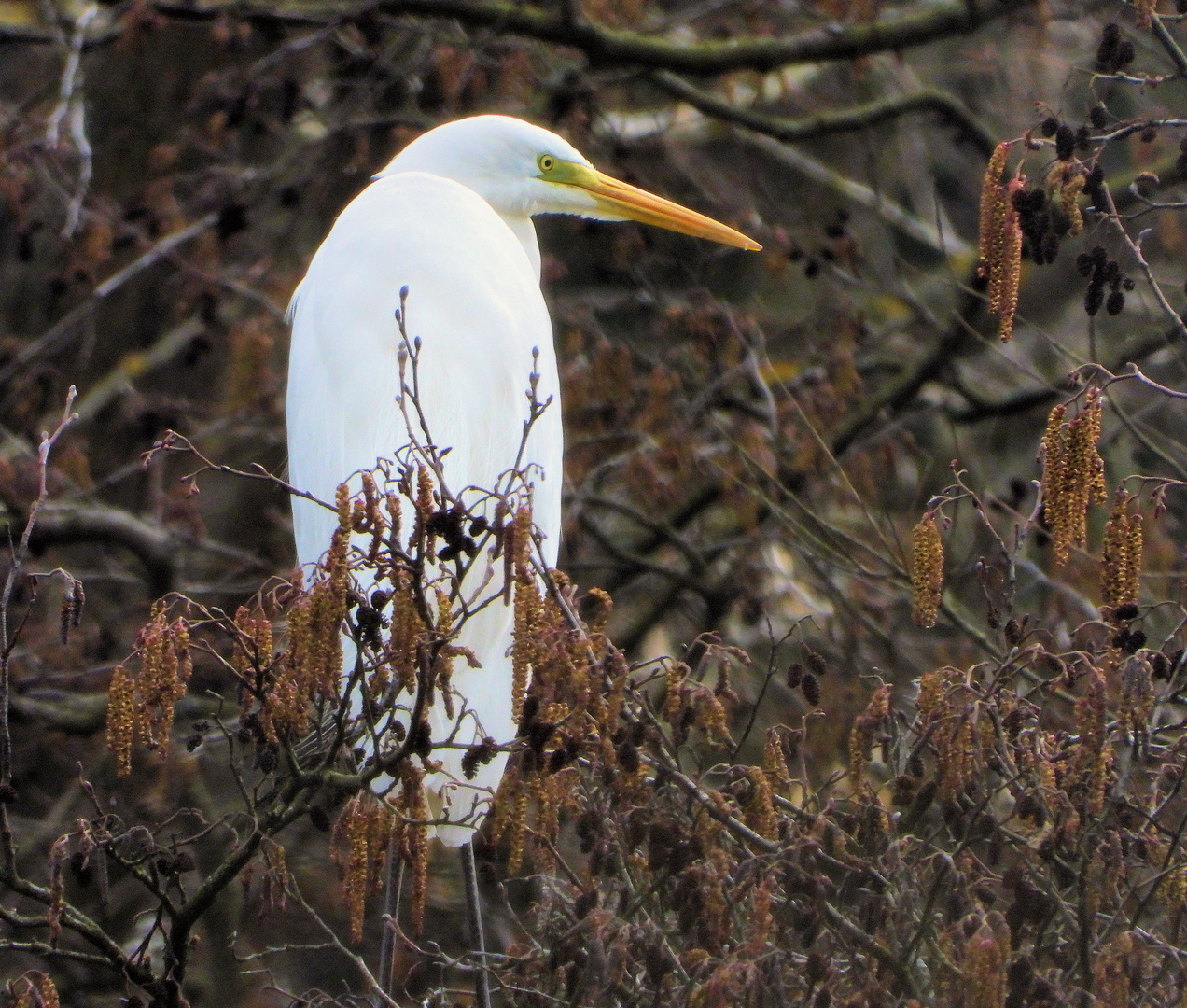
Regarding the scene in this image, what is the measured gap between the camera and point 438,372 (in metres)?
3.09

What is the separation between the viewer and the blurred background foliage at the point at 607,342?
171 inches

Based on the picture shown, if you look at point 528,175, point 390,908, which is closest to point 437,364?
point 390,908

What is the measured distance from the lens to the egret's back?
120 inches

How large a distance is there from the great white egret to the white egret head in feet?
0.98

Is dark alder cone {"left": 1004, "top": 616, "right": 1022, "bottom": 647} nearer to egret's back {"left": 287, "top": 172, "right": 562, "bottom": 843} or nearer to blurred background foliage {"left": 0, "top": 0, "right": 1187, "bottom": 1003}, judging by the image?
egret's back {"left": 287, "top": 172, "right": 562, "bottom": 843}

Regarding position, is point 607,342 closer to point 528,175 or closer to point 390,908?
point 528,175

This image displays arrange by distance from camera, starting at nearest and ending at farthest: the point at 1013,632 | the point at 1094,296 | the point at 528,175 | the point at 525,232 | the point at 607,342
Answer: the point at 1013,632 < the point at 1094,296 < the point at 528,175 < the point at 525,232 < the point at 607,342

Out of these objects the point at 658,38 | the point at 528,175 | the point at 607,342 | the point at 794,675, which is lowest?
the point at 794,675

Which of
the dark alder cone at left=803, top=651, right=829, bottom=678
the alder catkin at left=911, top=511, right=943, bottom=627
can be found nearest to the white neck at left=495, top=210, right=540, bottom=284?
the dark alder cone at left=803, top=651, right=829, bottom=678

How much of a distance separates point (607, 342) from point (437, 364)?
5.34 feet

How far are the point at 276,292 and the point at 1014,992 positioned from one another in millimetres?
3918

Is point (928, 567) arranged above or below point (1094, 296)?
below

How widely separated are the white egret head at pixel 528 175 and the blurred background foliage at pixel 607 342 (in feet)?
1.66

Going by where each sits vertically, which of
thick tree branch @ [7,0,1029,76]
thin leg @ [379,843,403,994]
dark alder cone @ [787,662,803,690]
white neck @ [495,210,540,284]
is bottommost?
thin leg @ [379,843,403,994]
